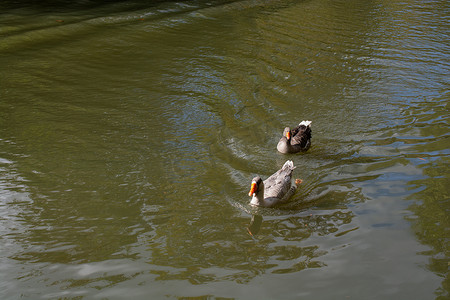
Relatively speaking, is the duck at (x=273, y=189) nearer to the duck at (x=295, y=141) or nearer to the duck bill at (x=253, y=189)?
the duck bill at (x=253, y=189)

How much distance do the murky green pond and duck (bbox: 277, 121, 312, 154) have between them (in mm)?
233

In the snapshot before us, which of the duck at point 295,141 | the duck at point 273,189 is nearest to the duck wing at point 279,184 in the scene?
the duck at point 273,189

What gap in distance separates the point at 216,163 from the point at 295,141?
133cm

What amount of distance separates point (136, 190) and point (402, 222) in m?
3.45

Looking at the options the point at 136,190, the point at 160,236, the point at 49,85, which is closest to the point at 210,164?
the point at 136,190

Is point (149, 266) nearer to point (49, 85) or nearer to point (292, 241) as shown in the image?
point (292, 241)

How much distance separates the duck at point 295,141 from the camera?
764 centimetres

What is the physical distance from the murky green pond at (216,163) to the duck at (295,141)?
23 cm

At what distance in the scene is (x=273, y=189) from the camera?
6414 mm

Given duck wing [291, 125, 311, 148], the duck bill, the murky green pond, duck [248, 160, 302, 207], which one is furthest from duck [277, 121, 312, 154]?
the duck bill

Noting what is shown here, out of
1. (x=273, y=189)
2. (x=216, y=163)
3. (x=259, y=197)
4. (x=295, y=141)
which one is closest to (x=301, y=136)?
(x=295, y=141)

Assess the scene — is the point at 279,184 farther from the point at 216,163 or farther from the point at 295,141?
the point at 295,141

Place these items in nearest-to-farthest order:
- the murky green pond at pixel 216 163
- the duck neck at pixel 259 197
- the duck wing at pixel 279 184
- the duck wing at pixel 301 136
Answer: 1. the murky green pond at pixel 216 163
2. the duck neck at pixel 259 197
3. the duck wing at pixel 279 184
4. the duck wing at pixel 301 136

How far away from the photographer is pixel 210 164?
7.29 m
